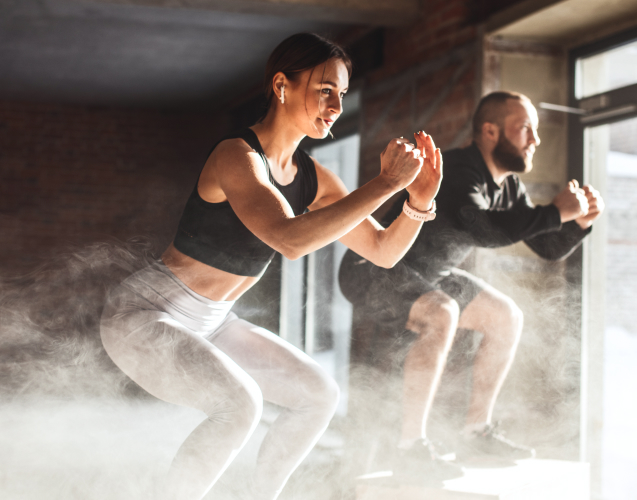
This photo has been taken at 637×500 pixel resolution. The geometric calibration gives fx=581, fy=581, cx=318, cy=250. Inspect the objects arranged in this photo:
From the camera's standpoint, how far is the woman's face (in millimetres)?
1413

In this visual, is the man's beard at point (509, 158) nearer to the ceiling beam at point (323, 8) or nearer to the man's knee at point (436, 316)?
the man's knee at point (436, 316)

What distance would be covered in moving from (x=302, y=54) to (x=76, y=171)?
5.22m

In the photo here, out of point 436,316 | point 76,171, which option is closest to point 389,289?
point 436,316

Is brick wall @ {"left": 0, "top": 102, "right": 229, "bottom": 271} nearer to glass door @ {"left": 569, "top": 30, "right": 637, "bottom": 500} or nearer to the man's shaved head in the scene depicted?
glass door @ {"left": 569, "top": 30, "right": 637, "bottom": 500}

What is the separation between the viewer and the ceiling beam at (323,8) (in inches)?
126

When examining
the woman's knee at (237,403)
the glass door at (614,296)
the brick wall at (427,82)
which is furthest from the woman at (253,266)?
the glass door at (614,296)

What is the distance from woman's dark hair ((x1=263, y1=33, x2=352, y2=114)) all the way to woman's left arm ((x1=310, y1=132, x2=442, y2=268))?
0.96ft

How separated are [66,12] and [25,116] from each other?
2383mm

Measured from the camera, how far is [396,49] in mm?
3713

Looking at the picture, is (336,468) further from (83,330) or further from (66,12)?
(66,12)

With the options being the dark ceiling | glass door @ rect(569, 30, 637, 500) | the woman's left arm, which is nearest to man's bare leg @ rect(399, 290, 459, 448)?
the woman's left arm

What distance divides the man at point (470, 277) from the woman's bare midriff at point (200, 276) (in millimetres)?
628

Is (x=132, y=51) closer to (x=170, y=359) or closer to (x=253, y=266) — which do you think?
(x=253, y=266)

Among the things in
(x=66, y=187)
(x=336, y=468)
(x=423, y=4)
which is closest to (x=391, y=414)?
(x=336, y=468)
